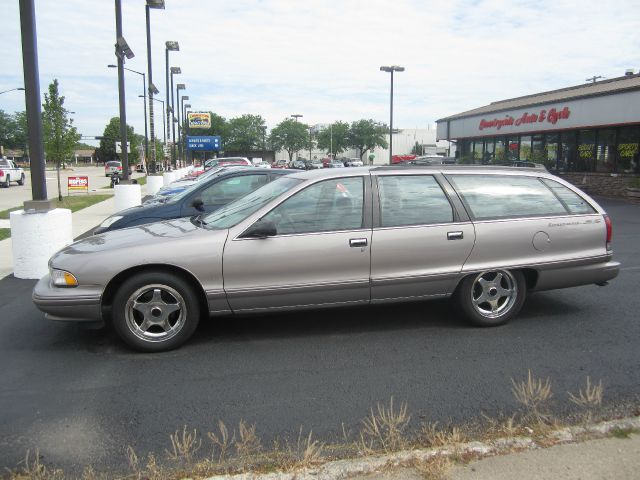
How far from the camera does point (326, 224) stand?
4793 mm

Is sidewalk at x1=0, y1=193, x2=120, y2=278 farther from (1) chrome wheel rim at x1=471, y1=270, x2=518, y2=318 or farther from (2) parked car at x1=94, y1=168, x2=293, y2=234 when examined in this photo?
(1) chrome wheel rim at x1=471, y1=270, x2=518, y2=318

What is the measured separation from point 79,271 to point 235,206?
5.22 ft

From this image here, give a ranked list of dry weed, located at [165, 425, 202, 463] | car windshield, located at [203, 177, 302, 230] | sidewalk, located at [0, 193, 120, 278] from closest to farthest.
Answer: dry weed, located at [165, 425, 202, 463] → car windshield, located at [203, 177, 302, 230] → sidewalk, located at [0, 193, 120, 278]

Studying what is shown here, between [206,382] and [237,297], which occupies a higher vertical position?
[237,297]

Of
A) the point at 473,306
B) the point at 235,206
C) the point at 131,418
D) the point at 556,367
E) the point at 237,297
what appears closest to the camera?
the point at 131,418

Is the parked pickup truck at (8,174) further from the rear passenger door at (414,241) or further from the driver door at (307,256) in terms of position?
the rear passenger door at (414,241)

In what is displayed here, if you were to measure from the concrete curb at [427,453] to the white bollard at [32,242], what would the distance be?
18.8ft

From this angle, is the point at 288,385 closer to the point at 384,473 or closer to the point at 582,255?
the point at 384,473

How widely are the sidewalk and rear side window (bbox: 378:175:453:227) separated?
5640mm

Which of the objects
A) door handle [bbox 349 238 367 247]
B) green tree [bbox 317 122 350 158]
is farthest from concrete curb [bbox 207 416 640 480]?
green tree [bbox 317 122 350 158]

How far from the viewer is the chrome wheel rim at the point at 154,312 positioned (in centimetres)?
444

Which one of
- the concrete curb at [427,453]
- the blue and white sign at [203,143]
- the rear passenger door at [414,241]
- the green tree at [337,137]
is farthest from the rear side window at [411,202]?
the green tree at [337,137]

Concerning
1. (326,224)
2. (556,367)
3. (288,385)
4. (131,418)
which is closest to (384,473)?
(288,385)

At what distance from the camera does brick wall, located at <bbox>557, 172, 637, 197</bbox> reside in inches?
834
